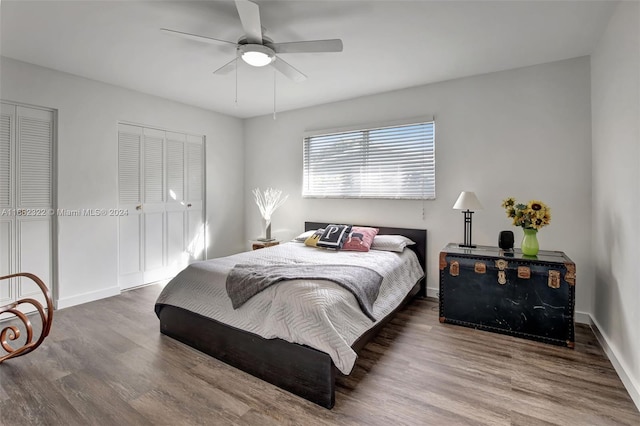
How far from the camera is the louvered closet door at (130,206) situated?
4.14m

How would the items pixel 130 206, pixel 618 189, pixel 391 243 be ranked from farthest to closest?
pixel 130 206
pixel 391 243
pixel 618 189

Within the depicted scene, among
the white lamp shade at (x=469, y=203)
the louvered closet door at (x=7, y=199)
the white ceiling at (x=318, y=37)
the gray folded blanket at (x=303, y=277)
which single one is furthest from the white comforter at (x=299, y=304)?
the white ceiling at (x=318, y=37)

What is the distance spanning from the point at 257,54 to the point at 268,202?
292cm

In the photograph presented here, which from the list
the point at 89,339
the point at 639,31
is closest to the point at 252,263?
the point at 89,339

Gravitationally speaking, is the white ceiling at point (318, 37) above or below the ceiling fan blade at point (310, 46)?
above

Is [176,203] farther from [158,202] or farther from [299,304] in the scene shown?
[299,304]

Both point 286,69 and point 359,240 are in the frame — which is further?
point 359,240

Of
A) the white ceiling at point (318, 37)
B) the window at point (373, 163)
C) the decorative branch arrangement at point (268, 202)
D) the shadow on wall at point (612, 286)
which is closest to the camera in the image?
the shadow on wall at point (612, 286)

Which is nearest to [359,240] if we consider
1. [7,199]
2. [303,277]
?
[303,277]

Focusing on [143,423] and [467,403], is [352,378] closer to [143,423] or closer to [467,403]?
[467,403]

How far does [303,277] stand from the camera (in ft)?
7.81

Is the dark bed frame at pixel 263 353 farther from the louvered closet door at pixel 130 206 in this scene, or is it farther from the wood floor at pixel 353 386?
the louvered closet door at pixel 130 206

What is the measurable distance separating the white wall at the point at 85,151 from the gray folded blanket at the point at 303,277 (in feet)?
7.50

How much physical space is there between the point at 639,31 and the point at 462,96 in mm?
1774
